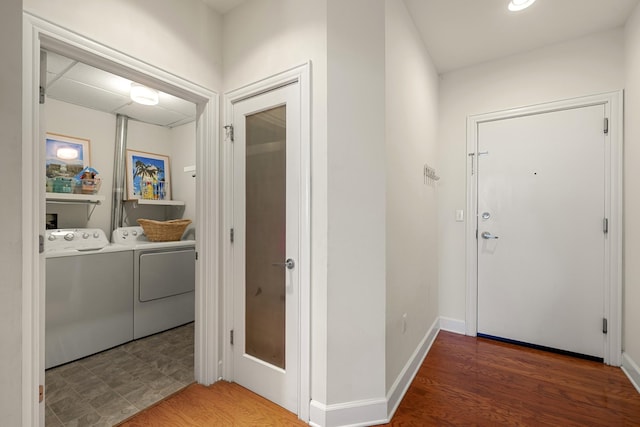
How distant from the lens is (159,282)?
110 inches

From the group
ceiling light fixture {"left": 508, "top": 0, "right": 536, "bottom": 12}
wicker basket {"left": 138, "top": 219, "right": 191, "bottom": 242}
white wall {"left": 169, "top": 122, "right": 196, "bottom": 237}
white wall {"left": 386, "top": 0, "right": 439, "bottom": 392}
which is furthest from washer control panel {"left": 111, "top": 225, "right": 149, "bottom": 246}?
ceiling light fixture {"left": 508, "top": 0, "right": 536, "bottom": 12}

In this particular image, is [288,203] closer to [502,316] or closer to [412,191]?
[412,191]

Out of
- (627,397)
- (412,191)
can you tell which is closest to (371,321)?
(412,191)

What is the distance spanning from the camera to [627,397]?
70.4 inches

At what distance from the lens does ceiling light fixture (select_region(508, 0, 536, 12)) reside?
6.16 feet

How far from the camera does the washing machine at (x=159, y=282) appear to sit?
2.67 meters

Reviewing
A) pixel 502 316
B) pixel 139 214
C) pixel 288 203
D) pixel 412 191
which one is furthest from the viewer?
pixel 139 214

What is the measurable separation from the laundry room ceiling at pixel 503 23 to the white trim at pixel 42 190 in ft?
5.73

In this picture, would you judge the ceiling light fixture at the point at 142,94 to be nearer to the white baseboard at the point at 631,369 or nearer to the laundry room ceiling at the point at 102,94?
the laundry room ceiling at the point at 102,94

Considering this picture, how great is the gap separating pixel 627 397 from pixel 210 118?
11.2 feet

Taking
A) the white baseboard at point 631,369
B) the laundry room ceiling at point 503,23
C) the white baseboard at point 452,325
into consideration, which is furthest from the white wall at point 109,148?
the white baseboard at point 631,369

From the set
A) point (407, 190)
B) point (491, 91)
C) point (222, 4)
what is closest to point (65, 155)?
point (222, 4)

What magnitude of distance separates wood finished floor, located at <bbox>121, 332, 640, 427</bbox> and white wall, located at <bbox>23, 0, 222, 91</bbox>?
2146 mm

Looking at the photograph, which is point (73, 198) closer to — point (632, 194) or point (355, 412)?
point (355, 412)
